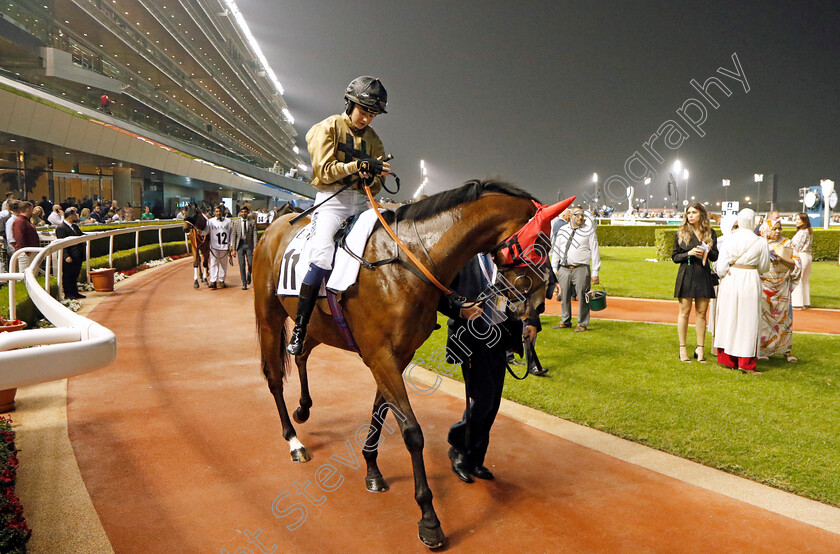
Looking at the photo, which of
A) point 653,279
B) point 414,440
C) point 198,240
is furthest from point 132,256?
point 414,440

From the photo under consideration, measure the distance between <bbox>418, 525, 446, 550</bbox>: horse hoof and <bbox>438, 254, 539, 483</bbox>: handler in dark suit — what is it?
752 mm

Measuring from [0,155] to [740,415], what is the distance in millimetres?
22465

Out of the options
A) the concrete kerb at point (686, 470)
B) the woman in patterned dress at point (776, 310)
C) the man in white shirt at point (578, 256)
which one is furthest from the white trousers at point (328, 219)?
the woman in patterned dress at point (776, 310)

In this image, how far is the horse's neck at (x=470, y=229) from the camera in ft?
9.71

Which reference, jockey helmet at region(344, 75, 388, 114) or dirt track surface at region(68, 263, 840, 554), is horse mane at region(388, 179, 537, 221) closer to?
jockey helmet at region(344, 75, 388, 114)

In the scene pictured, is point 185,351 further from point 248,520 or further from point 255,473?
point 248,520

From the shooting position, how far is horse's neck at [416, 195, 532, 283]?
2959 mm

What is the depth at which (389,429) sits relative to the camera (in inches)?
177

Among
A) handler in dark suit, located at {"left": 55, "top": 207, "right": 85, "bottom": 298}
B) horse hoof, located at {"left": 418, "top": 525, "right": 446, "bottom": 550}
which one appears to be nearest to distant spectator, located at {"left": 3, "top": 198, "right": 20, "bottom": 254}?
handler in dark suit, located at {"left": 55, "top": 207, "right": 85, "bottom": 298}

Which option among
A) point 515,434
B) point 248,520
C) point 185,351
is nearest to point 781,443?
point 515,434

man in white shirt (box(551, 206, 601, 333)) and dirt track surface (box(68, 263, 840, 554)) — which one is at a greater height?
man in white shirt (box(551, 206, 601, 333))

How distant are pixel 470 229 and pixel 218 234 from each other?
410 inches

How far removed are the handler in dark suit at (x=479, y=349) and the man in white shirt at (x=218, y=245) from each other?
9.87m

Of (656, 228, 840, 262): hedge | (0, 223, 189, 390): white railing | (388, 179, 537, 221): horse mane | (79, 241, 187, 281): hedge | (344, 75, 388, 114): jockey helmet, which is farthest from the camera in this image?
(656, 228, 840, 262): hedge
